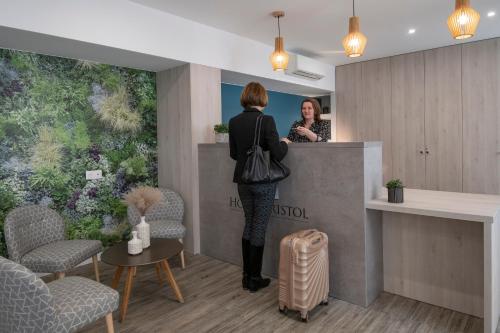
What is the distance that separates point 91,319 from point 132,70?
295 centimetres

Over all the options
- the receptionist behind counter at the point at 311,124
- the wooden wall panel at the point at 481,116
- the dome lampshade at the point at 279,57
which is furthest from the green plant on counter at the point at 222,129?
the wooden wall panel at the point at 481,116

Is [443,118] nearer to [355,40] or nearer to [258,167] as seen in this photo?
[355,40]

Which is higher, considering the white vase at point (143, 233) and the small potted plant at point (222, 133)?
the small potted plant at point (222, 133)

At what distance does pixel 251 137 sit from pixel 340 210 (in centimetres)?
90

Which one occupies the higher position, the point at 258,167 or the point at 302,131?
the point at 302,131

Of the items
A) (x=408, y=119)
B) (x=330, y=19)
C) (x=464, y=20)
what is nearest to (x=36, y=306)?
(x=464, y=20)

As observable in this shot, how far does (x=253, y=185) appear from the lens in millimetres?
2729

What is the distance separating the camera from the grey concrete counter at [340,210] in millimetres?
2584

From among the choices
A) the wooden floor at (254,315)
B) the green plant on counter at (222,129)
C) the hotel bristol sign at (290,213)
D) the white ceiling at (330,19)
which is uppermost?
the white ceiling at (330,19)

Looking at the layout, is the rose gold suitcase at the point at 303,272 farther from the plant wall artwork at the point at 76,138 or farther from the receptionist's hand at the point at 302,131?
the plant wall artwork at the point at 76,138

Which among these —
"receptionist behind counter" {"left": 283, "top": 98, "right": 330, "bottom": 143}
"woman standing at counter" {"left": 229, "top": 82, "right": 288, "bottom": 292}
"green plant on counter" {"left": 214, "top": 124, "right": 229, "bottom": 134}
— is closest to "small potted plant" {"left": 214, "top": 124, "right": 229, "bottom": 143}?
"green plant on counter" {"left": 214, "top": 124, "right": 229, "bottom": 134}

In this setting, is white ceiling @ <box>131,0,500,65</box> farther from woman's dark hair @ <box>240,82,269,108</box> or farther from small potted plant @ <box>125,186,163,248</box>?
small potted plant @ <box>125,186,163,248</box>

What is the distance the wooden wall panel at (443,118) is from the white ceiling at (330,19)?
269mm

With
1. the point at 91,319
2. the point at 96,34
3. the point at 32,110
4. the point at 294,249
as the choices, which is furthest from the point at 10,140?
the point at 294,249
